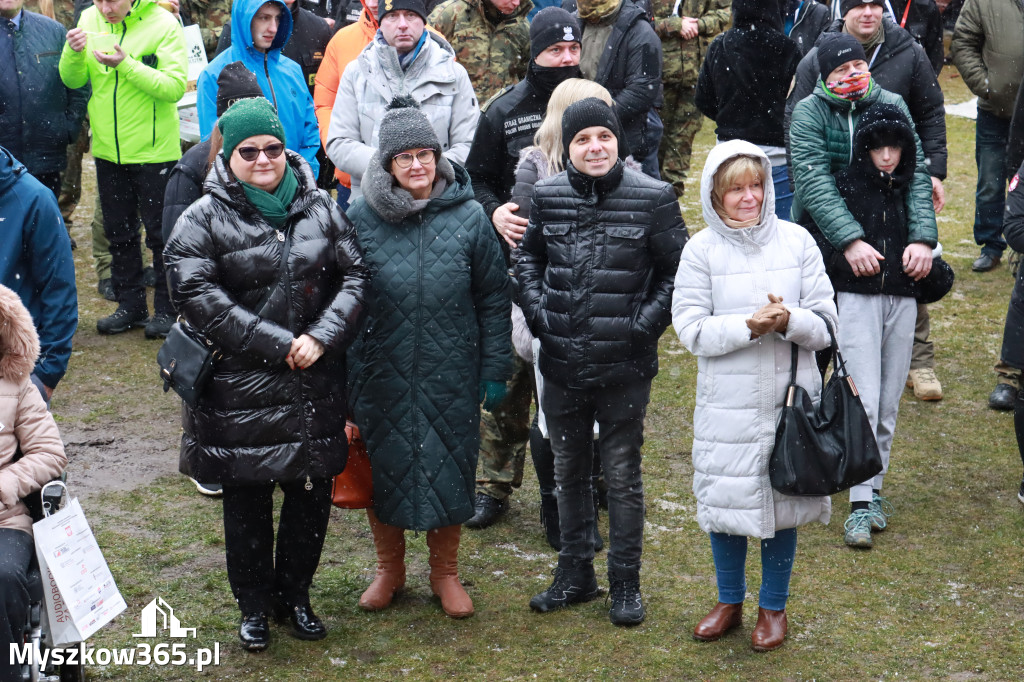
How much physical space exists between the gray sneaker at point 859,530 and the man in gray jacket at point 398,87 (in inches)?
102

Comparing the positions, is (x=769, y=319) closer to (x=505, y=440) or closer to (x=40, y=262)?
(x=505, y=440)

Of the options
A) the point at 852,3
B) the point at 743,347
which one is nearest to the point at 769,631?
the point at 743,347

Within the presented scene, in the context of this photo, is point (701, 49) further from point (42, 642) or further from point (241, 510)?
point (42, 642)

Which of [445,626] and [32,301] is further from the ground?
[32,301]

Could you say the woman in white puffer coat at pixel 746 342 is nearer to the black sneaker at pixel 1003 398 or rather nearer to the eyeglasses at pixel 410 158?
the eyeglasses at pixel 410 158

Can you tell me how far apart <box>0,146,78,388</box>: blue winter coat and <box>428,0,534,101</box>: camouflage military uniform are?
9.45 feet

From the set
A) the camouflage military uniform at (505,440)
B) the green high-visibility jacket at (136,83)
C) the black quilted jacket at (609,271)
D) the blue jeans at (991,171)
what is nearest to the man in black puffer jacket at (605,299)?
the black quilted jacket at (609,271)

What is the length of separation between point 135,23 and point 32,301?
346cm

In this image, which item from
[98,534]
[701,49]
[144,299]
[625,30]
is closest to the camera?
[98,534]

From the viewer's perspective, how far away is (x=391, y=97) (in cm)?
620

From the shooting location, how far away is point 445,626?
505 centimetres

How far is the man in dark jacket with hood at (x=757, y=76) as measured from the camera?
7465 mm

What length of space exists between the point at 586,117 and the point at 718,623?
2063mm

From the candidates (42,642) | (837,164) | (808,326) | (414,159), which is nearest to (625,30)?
(837,164)
